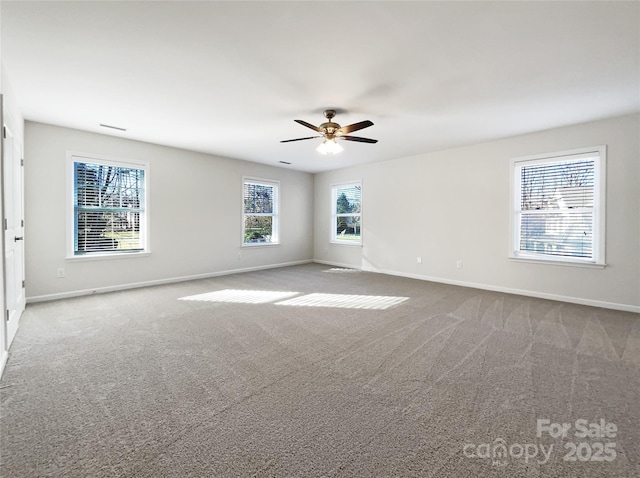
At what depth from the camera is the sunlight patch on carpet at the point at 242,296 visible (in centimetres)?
429

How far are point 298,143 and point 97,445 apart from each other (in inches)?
180

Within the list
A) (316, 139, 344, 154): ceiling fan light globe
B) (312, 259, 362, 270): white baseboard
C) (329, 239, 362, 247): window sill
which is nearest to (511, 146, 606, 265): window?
(316, 139, 344, 154): ceiling fan light globe

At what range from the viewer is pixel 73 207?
4.41 m

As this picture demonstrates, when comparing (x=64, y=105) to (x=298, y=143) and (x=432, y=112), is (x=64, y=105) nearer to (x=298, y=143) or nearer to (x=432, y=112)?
(x=298, y=143)

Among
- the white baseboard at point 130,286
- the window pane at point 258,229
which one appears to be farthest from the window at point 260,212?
the white baseboard at point 130,286

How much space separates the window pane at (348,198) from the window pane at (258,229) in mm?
1809

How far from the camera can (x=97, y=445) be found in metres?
1.51

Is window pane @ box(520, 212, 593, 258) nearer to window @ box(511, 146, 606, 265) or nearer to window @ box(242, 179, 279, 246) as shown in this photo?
window @ box(511, 146, 606, 265)

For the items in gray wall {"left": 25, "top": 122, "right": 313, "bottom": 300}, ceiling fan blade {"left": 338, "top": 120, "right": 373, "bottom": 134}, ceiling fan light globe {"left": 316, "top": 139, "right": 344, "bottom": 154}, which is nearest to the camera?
ceiling fan blade {"left": 338, "top": 120, "right": 373, "bottom": 134}

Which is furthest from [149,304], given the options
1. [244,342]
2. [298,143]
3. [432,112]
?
[432,112]

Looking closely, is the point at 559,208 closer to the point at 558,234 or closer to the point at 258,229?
the point at 558,234

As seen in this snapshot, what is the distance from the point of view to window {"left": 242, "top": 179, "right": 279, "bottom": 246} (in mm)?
6750

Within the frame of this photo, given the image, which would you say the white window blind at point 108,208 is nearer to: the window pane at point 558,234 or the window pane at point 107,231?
the window pane at point 107,231

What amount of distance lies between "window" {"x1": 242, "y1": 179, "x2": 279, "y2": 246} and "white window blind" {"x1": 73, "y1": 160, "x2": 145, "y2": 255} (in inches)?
83.3
